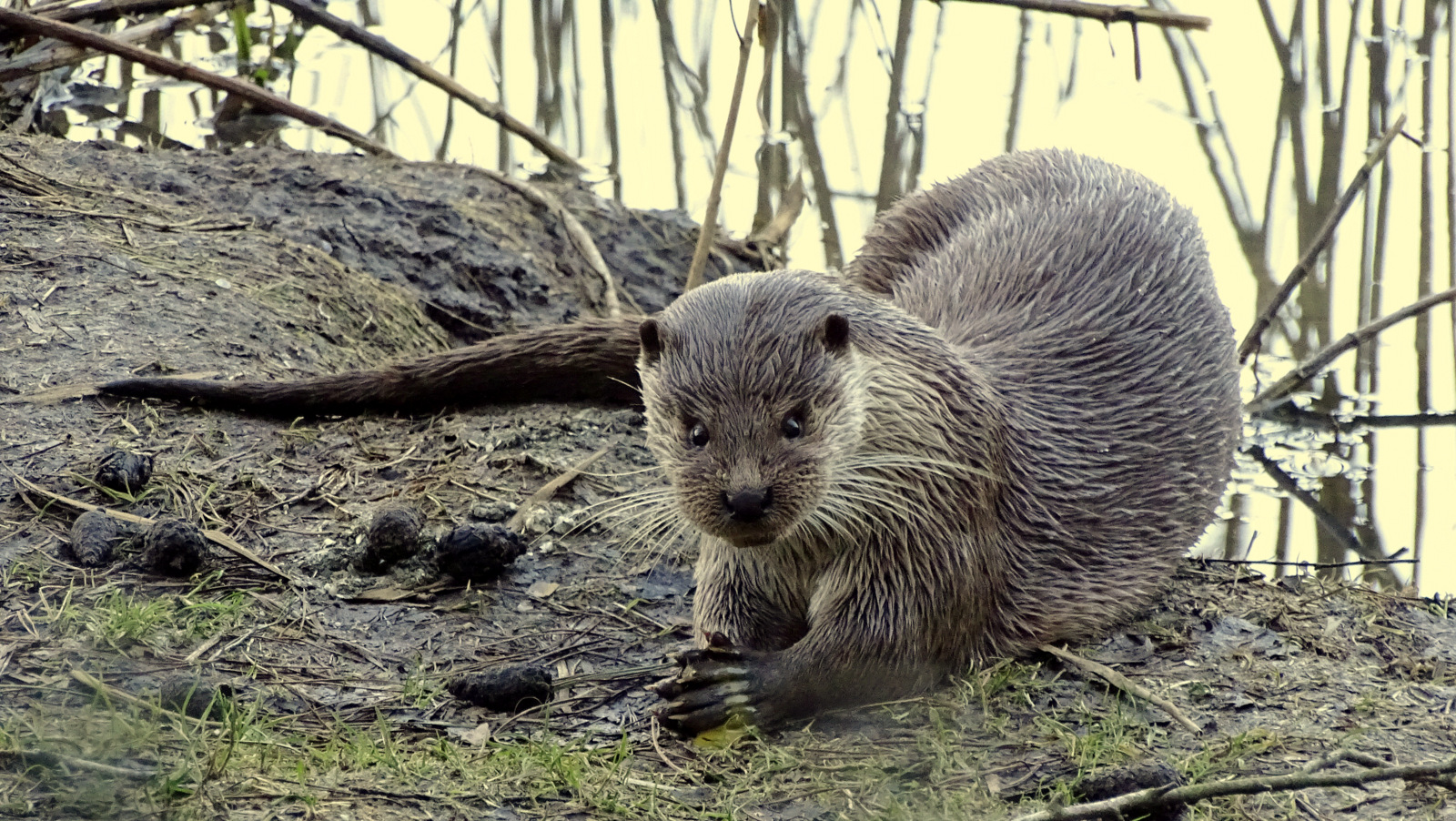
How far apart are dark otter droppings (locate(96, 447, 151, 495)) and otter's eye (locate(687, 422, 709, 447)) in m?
1.32

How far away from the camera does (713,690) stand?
2.27 meters

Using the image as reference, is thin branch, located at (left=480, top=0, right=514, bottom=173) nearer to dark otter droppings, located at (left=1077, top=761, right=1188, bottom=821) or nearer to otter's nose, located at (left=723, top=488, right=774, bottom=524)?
otter's nose, located at (left=723, top=488, right=774, bottom=524)

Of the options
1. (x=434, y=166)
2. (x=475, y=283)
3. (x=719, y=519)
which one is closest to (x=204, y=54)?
(x=434, y=166)

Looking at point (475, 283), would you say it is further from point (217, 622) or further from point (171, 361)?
point (217, 622)

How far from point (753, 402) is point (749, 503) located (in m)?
0.19

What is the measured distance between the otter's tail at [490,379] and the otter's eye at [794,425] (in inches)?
46.9

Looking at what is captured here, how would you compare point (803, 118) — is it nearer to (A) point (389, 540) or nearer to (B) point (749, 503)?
(A) point (389, 540)

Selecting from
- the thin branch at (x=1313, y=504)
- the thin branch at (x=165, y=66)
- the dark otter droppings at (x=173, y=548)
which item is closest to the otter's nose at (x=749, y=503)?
the dark otter droppings at (x=173, y=548)

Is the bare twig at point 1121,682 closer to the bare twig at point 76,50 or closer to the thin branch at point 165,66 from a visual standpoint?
the thin branch at point 165,66

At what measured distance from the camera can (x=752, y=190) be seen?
5.64 metres

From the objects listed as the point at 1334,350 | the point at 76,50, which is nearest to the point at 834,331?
the point at 1334,350

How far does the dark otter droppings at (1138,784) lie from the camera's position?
6.23ft

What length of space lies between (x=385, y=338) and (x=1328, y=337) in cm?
342

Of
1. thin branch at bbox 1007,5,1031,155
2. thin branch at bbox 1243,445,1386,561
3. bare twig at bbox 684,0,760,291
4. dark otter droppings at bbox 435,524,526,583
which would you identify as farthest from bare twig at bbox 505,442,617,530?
thin branch at bbox 1007,5,1031,155
